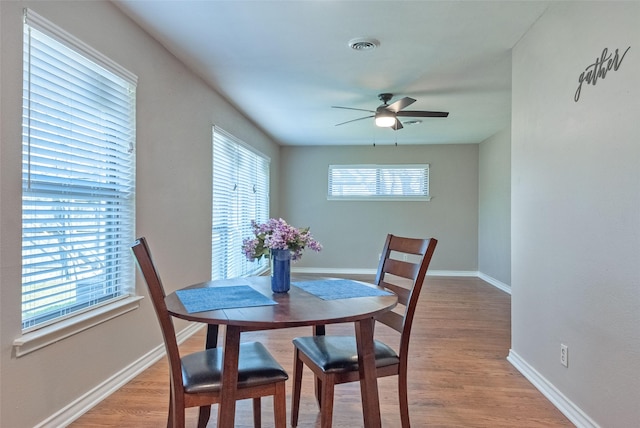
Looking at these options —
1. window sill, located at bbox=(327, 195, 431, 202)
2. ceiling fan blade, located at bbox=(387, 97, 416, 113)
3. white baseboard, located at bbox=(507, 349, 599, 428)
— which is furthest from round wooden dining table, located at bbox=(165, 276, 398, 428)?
window sill, located at bbox=(327, 195, 431, 202)

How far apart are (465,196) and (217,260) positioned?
4.68 m

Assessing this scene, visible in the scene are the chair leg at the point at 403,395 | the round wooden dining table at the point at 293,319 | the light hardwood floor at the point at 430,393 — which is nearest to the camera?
the round wooden dining table at the point at 293,319

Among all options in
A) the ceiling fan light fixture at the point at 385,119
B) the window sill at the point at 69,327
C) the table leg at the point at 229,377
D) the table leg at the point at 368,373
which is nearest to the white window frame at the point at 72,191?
the window sill at the point at 69,327

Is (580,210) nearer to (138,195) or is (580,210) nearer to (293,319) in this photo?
(293,319)

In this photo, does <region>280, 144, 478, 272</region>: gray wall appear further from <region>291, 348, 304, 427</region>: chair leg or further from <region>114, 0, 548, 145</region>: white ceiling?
<region>291, 348, 304, 427</region>: chair leg

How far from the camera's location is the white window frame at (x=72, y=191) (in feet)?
6.00

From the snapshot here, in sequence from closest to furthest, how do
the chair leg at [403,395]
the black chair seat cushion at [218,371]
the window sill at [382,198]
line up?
the black chair seat cushion at [218,371]
the chair leg at [403,395]
the window sill at [382,198]

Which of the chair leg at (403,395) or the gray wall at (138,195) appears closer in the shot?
the gray wall at (138,195)

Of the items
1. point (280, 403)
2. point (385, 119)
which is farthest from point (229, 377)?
point (385, 119)

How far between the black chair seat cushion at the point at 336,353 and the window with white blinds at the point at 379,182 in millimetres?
5342

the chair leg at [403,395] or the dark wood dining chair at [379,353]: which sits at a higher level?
the dark wood dining chair at [379,353]

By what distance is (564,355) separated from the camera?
2203mm

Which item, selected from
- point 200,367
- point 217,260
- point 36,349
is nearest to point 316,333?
point 200,367

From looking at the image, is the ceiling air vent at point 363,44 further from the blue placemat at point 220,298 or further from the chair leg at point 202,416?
the chair leg at point 202,416
